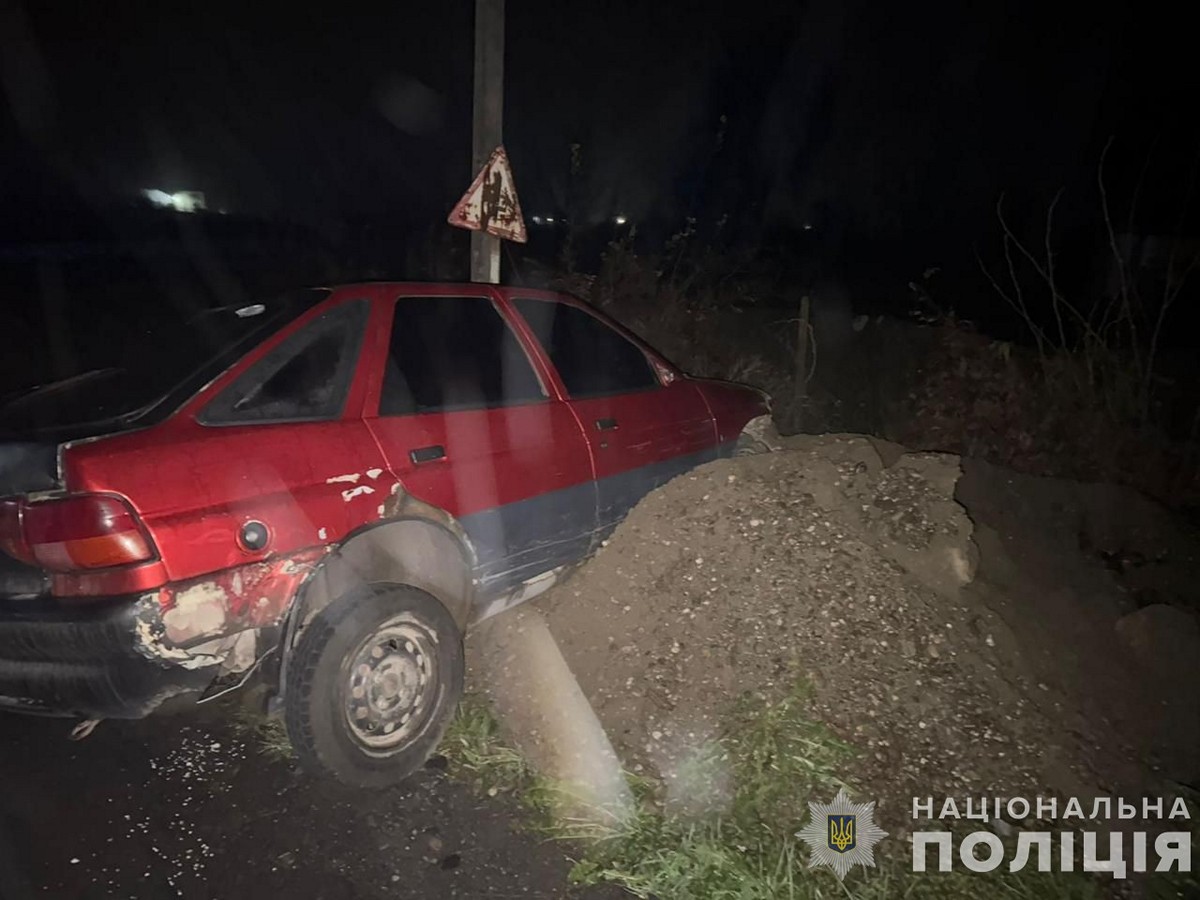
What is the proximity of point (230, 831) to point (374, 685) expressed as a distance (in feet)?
2.23

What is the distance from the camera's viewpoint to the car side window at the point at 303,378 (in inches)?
113

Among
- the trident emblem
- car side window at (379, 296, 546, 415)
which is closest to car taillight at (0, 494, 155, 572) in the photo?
car side window at (379, 296, 546, 415)

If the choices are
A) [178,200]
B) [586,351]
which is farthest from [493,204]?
[178,200]

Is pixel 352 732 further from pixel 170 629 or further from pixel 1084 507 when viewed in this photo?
pixel 1084 507

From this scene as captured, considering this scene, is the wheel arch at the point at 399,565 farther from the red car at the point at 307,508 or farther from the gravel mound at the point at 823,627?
the gravel mound at the point at 823,627

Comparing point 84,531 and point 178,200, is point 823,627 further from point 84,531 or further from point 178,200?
point 178,200

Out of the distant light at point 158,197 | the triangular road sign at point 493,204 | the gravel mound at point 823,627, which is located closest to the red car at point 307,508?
the gravel mound at point 823,627

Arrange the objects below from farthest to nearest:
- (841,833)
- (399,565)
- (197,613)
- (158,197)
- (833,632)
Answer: (158,197)
(833,632)
(399,565)
(841,833)
(197,613)

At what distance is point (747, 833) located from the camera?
2795mm

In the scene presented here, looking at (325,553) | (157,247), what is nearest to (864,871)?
(325,553)

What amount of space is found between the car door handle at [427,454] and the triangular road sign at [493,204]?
8.39ft

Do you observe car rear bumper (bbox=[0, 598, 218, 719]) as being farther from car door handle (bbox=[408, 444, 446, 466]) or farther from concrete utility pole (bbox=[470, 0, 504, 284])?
concrete utility pole (bbox=[470, 0, 504, 284])

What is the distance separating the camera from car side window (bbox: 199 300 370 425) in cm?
288

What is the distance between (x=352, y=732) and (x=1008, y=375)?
5.69 meters
